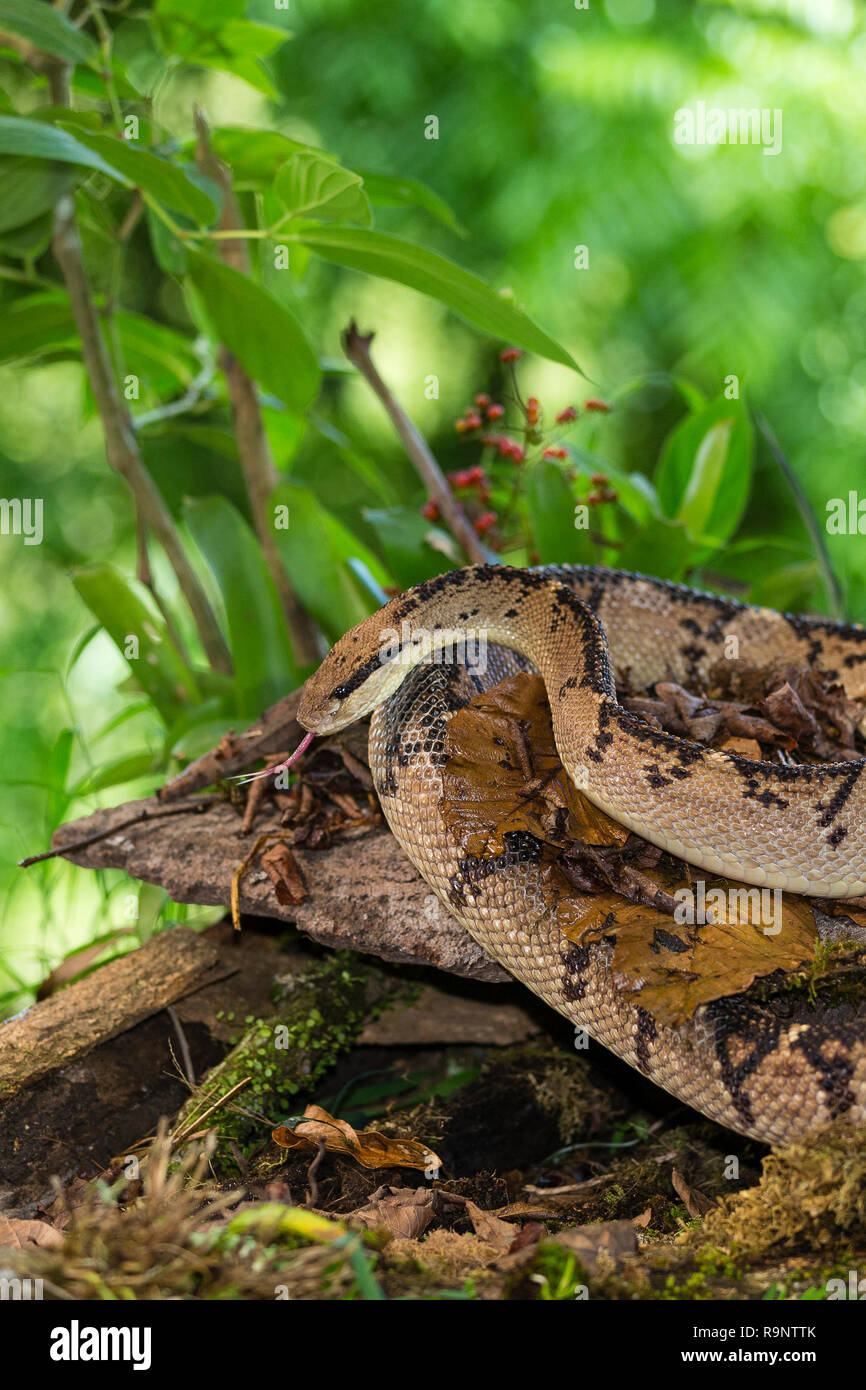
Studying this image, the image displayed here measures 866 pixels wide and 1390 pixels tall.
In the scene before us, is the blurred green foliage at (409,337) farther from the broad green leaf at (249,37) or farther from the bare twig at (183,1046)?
the bare twig at (183,1046)

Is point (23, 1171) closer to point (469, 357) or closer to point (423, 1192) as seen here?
point (423, 1192)

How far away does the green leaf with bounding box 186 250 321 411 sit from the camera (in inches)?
113

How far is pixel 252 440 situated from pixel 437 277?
1.10 m

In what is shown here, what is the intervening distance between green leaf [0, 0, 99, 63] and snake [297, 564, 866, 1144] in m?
1.73

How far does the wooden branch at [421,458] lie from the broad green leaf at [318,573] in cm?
37

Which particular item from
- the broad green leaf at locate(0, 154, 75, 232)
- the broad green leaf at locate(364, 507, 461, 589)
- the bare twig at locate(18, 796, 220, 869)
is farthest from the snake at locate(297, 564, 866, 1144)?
the broad green leaf at locate(0, 154, 75, 232)

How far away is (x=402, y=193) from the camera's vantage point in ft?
11.5

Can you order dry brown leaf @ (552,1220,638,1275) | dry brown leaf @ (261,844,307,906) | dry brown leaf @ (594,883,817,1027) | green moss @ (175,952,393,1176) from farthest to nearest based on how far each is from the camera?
dry brown leaf @ (261,844,307,906)
green moss @ (175,952,393,1176)
dry brown leaf @ (594,883,817,1027)
dry brown leaf @ (552,1220,638,1275)

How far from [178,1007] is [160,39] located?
9.94ft

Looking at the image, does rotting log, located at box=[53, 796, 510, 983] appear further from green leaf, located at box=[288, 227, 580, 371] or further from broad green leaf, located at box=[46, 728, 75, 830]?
green leaf, located at box=[288, 227, 580, 371]

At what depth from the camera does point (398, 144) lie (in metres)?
6.48

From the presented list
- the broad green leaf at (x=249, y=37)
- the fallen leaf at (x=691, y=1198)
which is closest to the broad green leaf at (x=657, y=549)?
the fallen leaf at (x=691, y=1198)

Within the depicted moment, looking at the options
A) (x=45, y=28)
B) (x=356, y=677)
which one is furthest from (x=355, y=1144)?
(x=45, y=28)

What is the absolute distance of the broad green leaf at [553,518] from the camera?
3.21 m
